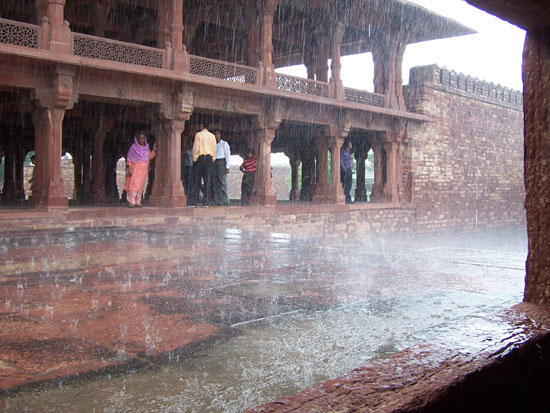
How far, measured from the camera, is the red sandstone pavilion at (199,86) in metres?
9.07

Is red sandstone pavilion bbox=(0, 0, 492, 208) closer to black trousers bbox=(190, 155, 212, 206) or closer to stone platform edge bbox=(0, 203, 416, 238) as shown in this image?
stone platform edge bbox=(0, 203, 416, 238)

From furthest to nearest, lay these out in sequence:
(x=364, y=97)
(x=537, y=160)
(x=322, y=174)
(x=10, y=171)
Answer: (x=10, y=171)
(x=322, y=174)
(x=364, y=97)
(x=537, y=160)

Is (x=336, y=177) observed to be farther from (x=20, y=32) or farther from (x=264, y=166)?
(x=20, y=32)

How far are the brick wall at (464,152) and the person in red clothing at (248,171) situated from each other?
5.41 m

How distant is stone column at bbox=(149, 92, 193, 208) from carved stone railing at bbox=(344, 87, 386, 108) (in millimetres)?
4622

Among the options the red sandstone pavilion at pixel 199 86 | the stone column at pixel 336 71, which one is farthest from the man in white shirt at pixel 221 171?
the stone column at pixel 336 71

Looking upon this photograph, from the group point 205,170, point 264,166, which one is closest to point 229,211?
point 205,170

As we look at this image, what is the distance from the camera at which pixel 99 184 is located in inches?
514

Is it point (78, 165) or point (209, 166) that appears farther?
point (78, 165)

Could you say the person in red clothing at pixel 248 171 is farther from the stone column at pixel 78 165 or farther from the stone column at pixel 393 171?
the stone column at pixel 78 165

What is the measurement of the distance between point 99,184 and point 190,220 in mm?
3874

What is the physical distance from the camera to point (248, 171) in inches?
503

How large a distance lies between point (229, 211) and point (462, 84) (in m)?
10.6

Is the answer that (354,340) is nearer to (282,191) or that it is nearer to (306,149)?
(306,149)
